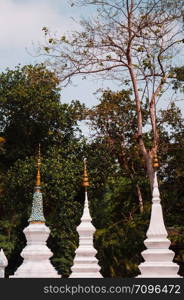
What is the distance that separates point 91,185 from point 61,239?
2095 millimetres

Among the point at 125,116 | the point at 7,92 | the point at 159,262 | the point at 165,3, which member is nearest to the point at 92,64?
the point at 165,3

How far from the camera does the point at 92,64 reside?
19.2 meters

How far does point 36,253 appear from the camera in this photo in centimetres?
1477

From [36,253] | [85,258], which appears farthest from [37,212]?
[85,258]

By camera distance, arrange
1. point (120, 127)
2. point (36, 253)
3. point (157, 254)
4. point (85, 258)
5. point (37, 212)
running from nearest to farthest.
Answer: point (157, 254) → point (85, 258) → point (36, 253) → point (37, 212) → point (120, 127)

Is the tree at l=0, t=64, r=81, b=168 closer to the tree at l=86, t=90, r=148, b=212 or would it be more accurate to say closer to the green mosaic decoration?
the tree at l=86, t=90, r=148, b=212

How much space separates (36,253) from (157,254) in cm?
306

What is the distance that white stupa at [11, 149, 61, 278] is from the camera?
1443 centimetres

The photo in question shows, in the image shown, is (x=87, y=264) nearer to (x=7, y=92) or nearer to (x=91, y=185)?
(x=91, y=185)

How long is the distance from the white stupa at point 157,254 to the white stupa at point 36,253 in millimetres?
2367

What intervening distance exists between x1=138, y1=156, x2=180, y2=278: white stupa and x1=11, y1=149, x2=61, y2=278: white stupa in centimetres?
237

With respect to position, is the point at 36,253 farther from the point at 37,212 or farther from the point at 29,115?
the point at 29,115

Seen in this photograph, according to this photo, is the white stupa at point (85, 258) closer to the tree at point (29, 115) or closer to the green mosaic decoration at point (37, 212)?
the green mosaic decoration at point (37, 212)

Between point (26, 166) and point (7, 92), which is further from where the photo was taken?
point (7, 92)
